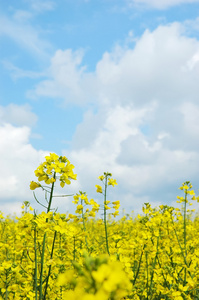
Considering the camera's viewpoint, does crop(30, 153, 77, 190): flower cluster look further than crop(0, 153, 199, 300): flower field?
Yes

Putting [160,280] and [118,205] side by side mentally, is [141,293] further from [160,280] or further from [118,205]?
[118,205]

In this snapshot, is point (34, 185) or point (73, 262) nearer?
point (73, 262)

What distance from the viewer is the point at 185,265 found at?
423 cm

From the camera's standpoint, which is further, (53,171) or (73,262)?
(53,171)

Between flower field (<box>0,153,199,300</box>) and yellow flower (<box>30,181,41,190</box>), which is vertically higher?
yellow flower (<box>30,181,41,190</box>)

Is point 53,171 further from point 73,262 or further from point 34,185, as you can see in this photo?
point 73,262

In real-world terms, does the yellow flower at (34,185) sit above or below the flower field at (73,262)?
above

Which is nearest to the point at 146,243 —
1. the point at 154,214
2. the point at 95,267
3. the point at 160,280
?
the point at 160,280

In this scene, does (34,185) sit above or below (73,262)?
above

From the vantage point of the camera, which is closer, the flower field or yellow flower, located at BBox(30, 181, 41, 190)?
the flower field

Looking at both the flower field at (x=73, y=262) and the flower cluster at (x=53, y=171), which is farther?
the flower cluster at (x=53, y=171)

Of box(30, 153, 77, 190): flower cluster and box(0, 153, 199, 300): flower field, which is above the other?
box(30, 153, 77, 190): flower cluster

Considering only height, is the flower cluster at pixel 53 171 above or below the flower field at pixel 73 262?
above

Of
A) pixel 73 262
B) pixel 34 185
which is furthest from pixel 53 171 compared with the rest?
pixel 73 262
